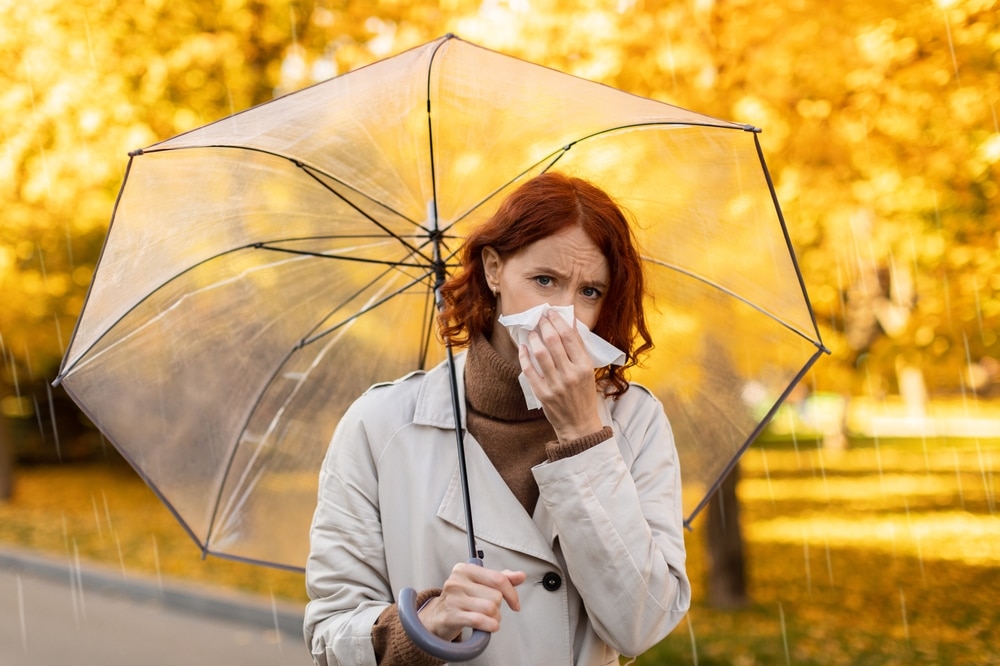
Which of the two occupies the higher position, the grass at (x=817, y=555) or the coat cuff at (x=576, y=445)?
the coat cuff at (x=576, y=445)

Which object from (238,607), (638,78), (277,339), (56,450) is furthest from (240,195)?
(56,450)

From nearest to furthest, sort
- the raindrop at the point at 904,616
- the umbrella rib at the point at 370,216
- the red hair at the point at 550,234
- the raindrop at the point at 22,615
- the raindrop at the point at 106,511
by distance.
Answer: the red hair at the point at 550,234 < the umbrella rib at the point at 370,216 < the raindrop at the point at 904,616 < the raindrop at the point at 22,615 < the raindrop at the point at 106,511

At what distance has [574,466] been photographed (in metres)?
2.02

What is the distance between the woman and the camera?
2.02 m

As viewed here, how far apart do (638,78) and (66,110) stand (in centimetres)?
579

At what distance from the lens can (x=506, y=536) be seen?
2180mm

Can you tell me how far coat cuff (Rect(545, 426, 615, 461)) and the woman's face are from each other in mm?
302

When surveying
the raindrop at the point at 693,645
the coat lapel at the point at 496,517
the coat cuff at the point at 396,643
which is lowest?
the raindrop at the point at 693,645

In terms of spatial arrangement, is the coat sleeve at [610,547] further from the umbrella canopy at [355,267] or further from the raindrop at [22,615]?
the raindrop at [22,615]

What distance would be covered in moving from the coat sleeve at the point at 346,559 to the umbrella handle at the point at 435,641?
0.63 ft

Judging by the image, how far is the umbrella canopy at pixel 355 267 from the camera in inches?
100

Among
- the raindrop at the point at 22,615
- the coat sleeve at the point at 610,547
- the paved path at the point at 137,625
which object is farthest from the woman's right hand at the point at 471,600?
the raindrop at the point at 22,615

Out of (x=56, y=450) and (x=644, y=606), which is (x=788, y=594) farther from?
(x=56, y=450)

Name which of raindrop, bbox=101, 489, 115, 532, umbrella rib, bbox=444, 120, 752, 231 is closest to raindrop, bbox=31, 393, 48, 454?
raindrop, bbox=101, 489, 115, 532
